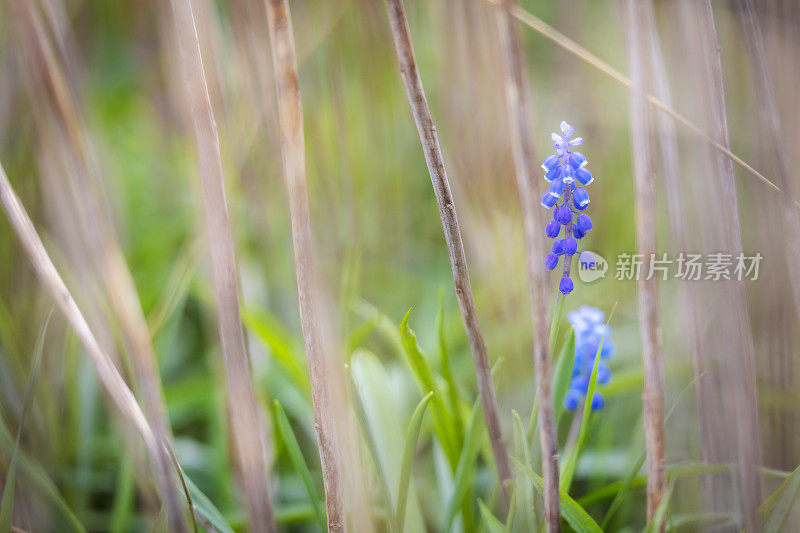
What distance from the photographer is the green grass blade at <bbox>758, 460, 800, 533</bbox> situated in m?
1.07

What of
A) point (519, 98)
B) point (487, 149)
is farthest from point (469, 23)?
point (519, 98)

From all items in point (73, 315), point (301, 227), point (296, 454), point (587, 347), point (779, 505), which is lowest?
point (779, 505)

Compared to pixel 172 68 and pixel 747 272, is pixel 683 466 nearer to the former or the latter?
pixel 747 272

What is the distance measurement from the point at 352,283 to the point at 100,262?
665 millimetres

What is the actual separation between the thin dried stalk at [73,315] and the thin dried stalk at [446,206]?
21.0 inches

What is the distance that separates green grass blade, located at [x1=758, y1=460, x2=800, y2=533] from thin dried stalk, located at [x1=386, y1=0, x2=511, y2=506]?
45 cm

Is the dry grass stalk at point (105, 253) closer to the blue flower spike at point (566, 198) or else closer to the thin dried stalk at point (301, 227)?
the thin dried stalk at point (301, 227)

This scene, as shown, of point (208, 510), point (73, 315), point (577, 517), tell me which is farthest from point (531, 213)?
point (208, 510)

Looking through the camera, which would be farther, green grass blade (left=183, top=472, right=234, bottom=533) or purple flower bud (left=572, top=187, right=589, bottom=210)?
green grass blade (left=183, top=472, right=234, bottom=533)

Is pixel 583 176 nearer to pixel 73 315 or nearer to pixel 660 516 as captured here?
pixel 660 516

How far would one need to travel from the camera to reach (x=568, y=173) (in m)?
1.00

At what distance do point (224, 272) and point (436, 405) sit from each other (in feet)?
1.99

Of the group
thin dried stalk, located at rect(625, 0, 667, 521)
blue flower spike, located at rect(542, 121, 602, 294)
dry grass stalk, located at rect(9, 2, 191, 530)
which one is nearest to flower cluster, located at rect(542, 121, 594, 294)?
blue flower spike, located at rect(542, 121, 602, 294)

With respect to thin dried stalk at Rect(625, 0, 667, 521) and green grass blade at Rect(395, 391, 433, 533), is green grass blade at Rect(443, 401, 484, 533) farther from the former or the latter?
thin dried stalk at Rect(625, 0, 667, 521)
